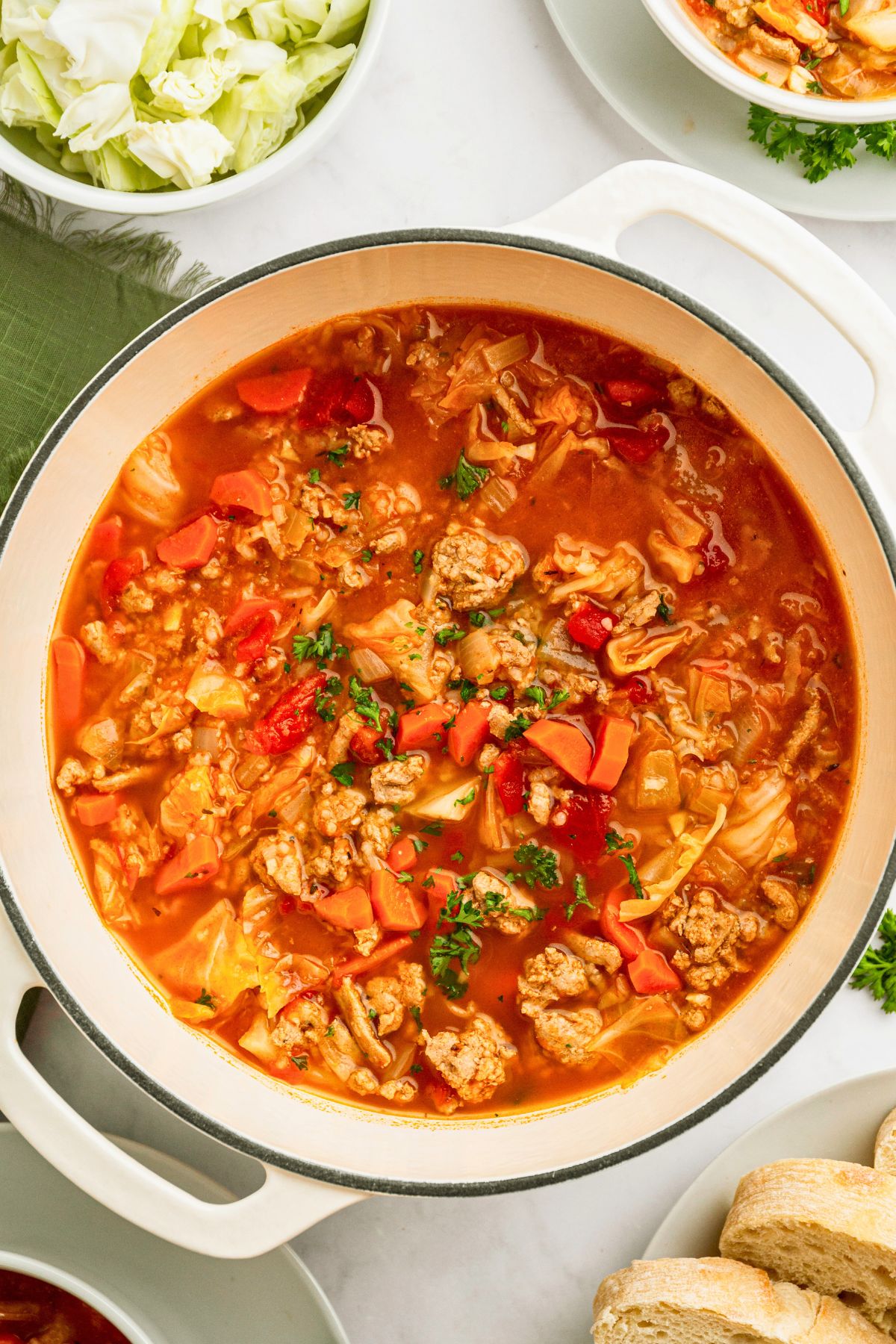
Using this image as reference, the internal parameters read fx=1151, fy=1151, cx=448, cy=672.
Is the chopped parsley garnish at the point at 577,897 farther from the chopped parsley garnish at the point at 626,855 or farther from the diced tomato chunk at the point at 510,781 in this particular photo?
the diced tomato chunk at the point at 510,781

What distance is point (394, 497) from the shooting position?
12.0 ft

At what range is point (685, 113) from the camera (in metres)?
3.82

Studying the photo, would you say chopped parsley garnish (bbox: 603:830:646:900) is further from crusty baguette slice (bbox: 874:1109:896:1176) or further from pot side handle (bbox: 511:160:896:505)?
pot side handle (bbox: 511:160:896:505)

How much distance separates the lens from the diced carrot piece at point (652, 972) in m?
3.70

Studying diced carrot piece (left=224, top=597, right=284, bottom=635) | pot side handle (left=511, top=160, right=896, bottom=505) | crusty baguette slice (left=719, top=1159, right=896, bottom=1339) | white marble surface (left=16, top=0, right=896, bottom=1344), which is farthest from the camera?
white marble surface (left=16, top=0, right=896, bottom=1344)

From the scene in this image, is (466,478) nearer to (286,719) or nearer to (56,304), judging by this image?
(286,719)

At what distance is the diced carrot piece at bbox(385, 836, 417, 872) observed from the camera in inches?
148

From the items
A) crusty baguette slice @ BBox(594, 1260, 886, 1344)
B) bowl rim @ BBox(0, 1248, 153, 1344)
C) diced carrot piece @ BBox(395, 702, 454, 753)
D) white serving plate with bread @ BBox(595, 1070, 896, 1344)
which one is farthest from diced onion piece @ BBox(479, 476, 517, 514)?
bowl rim @ BBox(0, 1248, 153, 1344)

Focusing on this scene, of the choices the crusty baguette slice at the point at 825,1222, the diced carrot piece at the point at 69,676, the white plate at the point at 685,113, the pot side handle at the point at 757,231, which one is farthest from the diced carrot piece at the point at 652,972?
the white plate at the point at 685,113

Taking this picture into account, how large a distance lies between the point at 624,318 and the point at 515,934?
1.97 m

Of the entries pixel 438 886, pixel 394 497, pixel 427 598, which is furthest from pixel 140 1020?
pixel 394 497

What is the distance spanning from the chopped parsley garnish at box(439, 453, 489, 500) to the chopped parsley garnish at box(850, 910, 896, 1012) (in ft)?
6.38

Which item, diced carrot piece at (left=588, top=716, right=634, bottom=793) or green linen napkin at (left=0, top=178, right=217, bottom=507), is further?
green linen napkin at (left=0, top=178, right=217, bottom=507)

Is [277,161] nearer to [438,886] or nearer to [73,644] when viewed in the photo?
[73,644]
